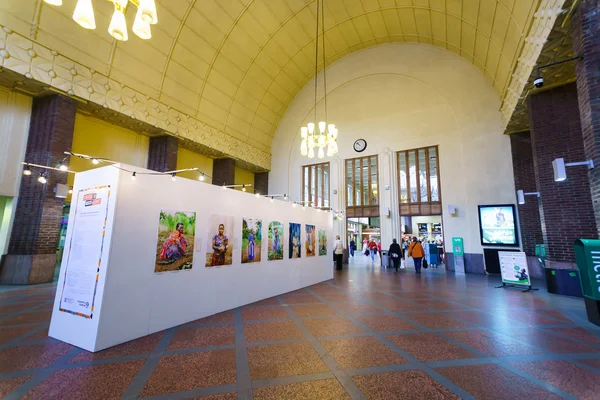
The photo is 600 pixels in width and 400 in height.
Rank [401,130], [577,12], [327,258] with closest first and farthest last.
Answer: [577,12], [327,258], [401,130]

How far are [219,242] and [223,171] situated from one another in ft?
33.8

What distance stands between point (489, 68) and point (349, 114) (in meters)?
6.75

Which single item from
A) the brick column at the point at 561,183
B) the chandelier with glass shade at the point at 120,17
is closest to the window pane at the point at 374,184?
the brick column at the point at 561,183

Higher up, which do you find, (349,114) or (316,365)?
(349,114)

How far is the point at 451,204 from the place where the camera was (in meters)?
12.4

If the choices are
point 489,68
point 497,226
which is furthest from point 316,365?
point 489,68

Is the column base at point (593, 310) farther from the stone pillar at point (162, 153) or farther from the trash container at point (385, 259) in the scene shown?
the stone pillar at point (162, 153)

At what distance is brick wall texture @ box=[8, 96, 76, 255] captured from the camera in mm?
8000

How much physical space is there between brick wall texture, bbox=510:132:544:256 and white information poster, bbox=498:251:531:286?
3.38 meters

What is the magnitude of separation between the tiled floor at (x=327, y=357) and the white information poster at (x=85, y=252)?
583mm

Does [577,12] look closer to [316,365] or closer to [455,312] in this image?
[455,312]

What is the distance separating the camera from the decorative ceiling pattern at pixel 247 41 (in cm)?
815

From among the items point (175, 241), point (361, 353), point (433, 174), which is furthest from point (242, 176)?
point (361, 353)

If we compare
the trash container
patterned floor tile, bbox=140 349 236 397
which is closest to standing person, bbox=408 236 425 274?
the trash container
